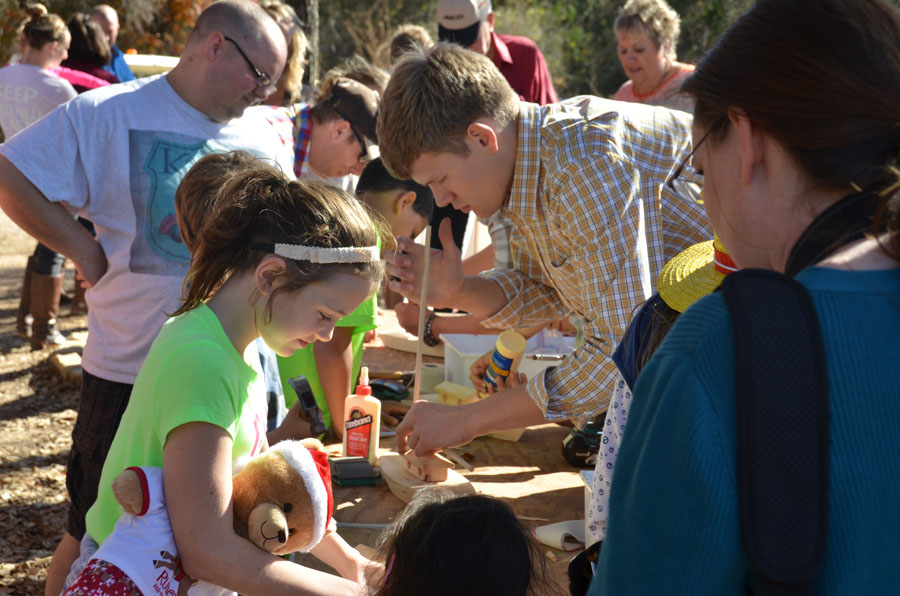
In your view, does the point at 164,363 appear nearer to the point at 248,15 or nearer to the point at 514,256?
the point at 514,256

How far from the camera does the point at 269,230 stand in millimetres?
1798

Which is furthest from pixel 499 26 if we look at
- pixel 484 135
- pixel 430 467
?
pixel 430 467

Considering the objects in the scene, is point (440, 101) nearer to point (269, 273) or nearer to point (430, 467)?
point (269, 273)

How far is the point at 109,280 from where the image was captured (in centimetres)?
269

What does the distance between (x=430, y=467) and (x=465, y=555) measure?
921 mm

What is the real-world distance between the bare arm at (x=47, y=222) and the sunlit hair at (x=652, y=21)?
379 centimetres

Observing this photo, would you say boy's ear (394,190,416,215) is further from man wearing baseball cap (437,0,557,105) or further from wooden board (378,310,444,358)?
man wearing baseball cap (437,0,557,105)

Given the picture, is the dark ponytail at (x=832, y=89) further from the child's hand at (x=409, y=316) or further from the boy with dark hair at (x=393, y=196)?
the child's hand at (x=409, y=316)

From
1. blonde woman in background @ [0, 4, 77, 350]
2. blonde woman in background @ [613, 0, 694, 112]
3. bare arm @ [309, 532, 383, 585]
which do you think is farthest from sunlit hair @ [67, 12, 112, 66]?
bare arm @ [309, 532, 383, 585]

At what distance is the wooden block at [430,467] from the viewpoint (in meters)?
2.25

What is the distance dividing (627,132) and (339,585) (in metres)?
1.33

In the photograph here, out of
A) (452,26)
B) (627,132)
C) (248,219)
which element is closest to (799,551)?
(248,219)

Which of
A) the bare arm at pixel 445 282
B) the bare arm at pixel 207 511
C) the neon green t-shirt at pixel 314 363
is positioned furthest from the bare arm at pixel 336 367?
the bare arm at pixel 207 511

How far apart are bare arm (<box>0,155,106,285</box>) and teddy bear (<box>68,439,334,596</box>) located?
129 centimetres
